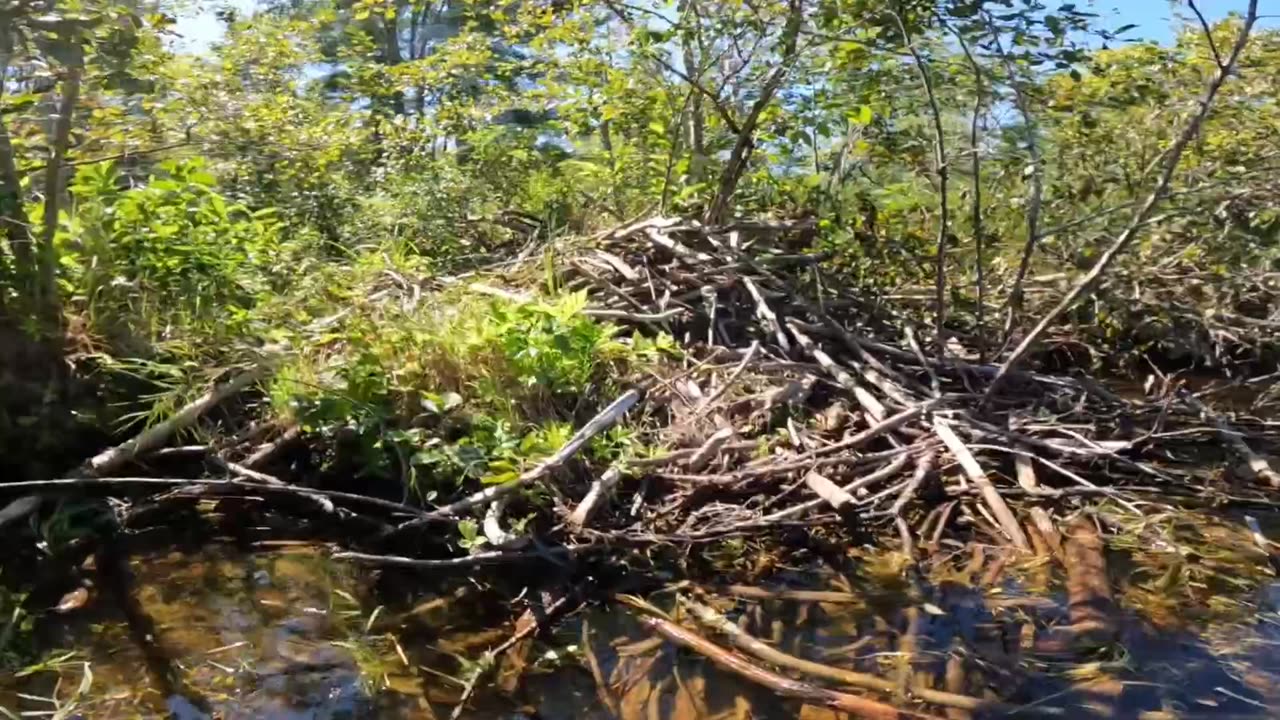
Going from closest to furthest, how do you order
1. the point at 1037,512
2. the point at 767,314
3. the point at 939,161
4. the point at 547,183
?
the point at 1037,512
the point at 939,161
the point at 767,314
the point at 547,183

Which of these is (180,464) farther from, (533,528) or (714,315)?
(714,315)

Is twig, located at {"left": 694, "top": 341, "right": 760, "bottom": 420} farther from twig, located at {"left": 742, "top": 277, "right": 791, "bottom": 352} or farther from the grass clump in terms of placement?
the grass clump

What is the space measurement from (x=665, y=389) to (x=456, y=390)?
922 millimetres

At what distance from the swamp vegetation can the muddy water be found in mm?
18

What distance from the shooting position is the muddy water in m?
3.00

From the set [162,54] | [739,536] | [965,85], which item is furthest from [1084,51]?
[162,54]

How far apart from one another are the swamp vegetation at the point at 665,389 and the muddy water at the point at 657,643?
0.06ft

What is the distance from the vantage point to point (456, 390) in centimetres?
438

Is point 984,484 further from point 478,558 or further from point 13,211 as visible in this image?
point 13,211

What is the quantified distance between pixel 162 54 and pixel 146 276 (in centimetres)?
109

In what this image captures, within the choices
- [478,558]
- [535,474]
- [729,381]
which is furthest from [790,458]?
[478,558]

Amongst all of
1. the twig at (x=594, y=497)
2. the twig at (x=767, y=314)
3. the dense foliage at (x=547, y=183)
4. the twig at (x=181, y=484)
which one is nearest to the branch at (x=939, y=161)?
the dense foliage at (x=547, y=183)

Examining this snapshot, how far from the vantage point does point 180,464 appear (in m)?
4.45

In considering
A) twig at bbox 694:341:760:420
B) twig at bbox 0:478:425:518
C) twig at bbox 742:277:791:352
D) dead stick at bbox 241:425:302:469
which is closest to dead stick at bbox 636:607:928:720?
twig at bbox 0:478:425:518
